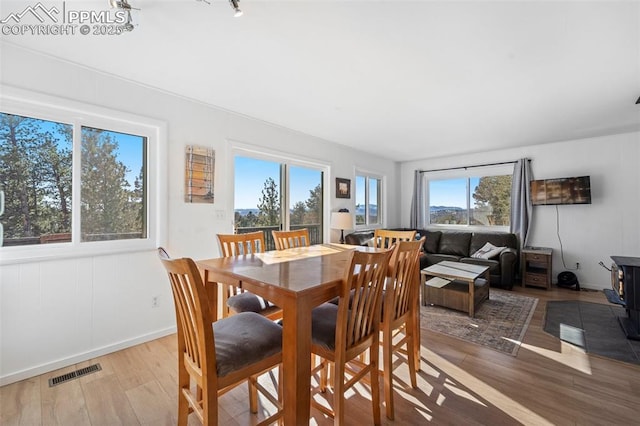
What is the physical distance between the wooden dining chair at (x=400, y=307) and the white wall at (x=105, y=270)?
2.18 meters

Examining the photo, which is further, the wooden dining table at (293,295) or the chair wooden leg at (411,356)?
the chair wooden leg at (411,356)

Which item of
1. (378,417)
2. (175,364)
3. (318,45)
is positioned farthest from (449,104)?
(175,364)

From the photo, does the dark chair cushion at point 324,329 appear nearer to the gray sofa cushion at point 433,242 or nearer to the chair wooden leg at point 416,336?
the chair wooden leg at point 416,336

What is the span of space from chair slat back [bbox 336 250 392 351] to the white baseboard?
223 cm

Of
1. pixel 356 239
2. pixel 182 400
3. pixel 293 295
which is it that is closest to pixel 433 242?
pixel 356 239

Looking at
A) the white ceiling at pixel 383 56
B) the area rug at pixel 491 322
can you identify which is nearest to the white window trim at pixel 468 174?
the white ceiling at pixel 383 56

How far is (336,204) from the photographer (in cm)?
484

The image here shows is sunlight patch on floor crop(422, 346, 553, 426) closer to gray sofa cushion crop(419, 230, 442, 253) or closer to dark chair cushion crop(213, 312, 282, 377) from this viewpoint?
dark chair cushion crop(213, 312, 282, 377)

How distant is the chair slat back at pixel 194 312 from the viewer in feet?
3.60

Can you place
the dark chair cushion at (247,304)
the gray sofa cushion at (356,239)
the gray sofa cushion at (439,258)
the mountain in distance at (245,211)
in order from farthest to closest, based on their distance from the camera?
the gray sofa cushion at (439,258) → the gray sofa cushion at (356,239) → the mountain in distance at (245,211) → the dark chair cushion at (247,304)

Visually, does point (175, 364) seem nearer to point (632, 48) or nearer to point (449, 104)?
point (449, 104)

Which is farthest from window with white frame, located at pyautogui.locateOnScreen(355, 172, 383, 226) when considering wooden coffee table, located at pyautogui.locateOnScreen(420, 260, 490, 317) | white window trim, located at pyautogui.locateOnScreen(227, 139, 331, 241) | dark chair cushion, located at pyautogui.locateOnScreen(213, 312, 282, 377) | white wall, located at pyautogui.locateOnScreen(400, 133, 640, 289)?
dark chair cushion, located at pyautogui.locateOnScreen(213, 312, 282, 377)

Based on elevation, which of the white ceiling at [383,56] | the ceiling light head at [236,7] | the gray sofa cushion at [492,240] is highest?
the white ceiling at [383,56]

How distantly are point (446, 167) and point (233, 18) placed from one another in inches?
209
